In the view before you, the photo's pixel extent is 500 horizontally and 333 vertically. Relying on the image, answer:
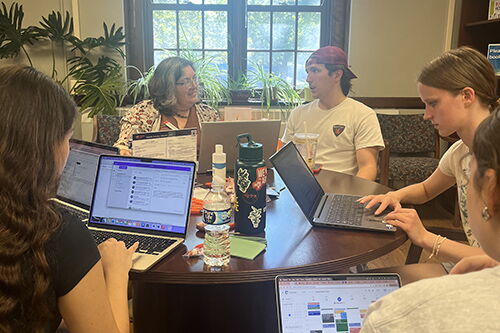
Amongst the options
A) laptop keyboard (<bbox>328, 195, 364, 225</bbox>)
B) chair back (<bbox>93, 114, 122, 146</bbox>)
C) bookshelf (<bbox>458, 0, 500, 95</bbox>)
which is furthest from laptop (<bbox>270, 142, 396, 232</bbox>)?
bookshelf (<bbox>458, 0, 500, 95</bbox>)

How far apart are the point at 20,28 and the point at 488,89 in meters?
3.55

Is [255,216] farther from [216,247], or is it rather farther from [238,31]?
[238,31]

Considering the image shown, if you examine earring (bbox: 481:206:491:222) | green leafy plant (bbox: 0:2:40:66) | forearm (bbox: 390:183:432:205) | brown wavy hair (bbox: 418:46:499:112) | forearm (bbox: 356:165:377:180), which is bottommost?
forearm (bbox: 356:165:377:180)

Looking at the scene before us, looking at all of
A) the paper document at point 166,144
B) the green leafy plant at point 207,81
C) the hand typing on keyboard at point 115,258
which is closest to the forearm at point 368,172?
the paper document at point 166,144

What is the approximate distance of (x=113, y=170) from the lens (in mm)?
1333

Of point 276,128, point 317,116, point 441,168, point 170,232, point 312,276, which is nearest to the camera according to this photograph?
point 312,276

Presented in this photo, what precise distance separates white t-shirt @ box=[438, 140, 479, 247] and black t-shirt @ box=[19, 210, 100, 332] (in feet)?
4.17

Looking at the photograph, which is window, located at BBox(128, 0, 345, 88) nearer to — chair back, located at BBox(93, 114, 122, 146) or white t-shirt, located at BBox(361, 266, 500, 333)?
chair back, located at BBox(93, 114, 122, 146)

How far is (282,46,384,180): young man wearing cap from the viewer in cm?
244

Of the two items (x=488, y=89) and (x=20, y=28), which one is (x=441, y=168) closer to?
(x=488, y=89)

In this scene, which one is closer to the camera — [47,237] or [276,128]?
[47,237]

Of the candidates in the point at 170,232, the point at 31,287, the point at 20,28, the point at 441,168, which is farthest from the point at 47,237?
the point at 20,28

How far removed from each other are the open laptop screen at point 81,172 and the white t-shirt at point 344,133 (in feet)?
4.43

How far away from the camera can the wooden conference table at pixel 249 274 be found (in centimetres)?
111
